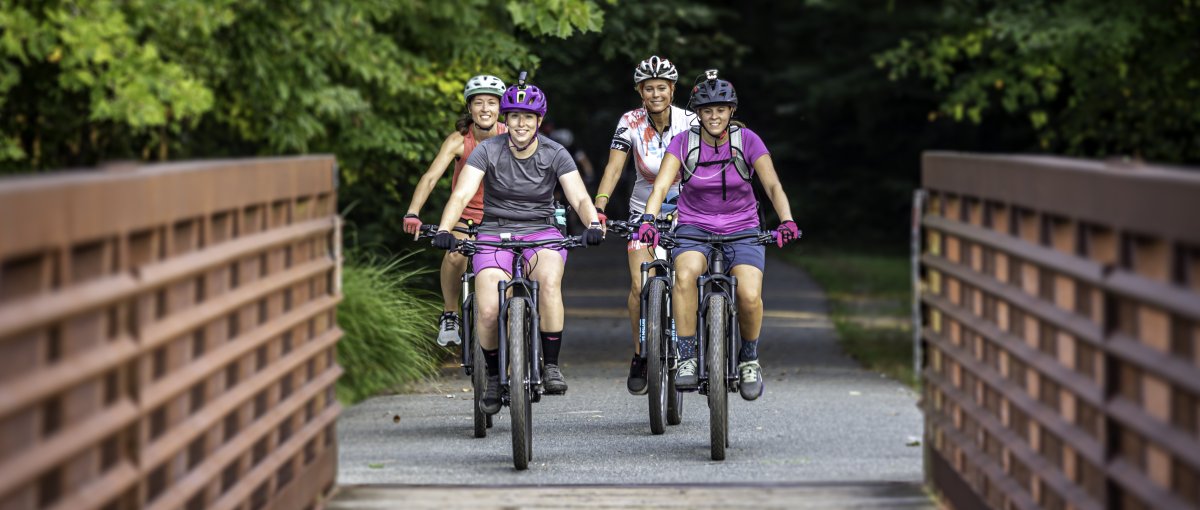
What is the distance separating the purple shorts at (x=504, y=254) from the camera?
33.0 feet

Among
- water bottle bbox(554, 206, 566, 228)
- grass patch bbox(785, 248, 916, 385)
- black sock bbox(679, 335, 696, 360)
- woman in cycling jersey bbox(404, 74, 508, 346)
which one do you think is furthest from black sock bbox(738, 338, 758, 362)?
grass patch bbox(785, 248, 916, 385)

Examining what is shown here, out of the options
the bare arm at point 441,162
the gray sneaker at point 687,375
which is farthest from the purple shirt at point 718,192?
the bare arm at point 441,162

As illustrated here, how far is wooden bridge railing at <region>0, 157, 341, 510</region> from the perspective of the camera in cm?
403

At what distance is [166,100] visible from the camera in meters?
11.7

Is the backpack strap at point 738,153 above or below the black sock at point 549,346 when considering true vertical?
above

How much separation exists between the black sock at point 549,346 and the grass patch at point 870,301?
6072mm

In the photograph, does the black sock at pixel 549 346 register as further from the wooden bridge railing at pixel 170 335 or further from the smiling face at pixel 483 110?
the wooden bridge railing at pixel 170 335

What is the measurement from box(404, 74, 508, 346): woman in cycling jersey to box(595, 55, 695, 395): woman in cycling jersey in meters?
0.71

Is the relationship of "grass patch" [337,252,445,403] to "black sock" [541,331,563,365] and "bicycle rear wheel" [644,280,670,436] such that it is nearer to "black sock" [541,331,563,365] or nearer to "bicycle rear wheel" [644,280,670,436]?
"bicycle rear wheel" [644,280,670,436]

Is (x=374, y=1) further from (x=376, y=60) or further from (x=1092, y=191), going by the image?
(x=1092, y=191)

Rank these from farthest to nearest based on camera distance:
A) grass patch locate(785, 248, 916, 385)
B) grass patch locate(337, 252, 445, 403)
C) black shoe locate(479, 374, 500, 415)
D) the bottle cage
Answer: grass patch locate(785, 248, 916, 385) < grass patch locate(337, 252, 445, 403) < the bottle cage < black shoe locate(479, 374, 500, 415)

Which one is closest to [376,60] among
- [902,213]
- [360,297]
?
[360,297]

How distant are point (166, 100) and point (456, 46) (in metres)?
2.76

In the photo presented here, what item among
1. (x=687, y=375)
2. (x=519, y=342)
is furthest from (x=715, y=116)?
(x=519, y=342)
